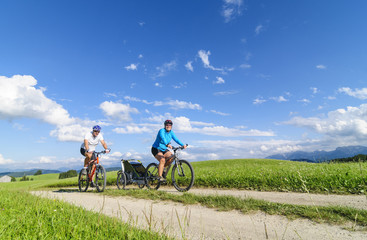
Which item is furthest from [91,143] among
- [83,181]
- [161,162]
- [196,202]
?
[196,202]

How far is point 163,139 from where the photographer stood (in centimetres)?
1006

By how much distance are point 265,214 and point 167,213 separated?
2435 millimetres

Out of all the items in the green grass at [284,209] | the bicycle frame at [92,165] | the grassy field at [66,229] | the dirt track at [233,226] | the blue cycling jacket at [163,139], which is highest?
the blue cycling jacket at [163,139]

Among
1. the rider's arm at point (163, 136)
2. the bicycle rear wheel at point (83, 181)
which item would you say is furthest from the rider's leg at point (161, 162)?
the bicycle rear wheel at point (83, 181)

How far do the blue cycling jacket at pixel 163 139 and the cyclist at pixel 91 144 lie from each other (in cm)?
304

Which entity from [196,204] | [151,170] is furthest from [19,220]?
[151,170]

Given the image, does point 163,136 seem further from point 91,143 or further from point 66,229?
point 66,229

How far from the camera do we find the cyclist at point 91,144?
11.7 m

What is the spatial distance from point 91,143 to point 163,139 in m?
4.39

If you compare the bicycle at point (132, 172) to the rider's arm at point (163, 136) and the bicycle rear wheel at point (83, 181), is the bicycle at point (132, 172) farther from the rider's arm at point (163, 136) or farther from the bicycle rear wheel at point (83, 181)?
the rider's arm at point (163, 136)

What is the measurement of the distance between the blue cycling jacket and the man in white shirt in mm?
3045

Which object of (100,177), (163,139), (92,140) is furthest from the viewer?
(92,140)

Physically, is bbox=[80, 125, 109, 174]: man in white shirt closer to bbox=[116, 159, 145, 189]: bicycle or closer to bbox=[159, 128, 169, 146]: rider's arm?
bbox=[116, 159, 145, 189]: bicycle

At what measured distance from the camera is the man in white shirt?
11.7 meters
